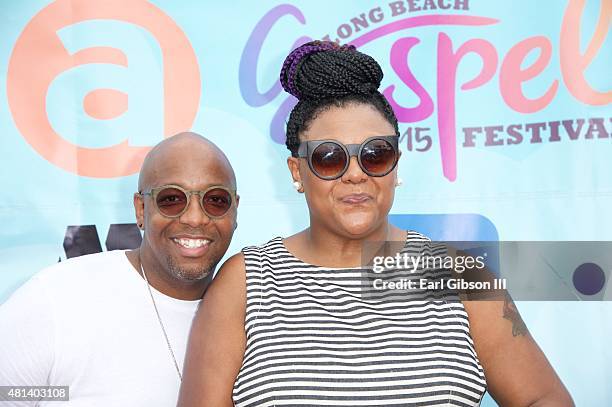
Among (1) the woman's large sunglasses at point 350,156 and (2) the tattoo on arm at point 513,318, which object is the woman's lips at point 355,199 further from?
(2) the tattoo on arm at point 513,318

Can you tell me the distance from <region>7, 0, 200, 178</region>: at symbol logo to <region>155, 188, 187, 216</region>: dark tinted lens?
0.71 metres

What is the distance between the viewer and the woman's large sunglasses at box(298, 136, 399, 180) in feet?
5.21

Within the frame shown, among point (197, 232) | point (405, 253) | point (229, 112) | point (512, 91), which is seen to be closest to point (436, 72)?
point (512, 91)

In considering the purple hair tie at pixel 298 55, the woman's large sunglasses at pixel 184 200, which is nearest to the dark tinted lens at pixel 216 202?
the woman's large sunglasses at pixel 184 200

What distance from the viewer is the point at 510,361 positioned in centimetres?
152

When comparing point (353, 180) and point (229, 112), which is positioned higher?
point (229, 112)

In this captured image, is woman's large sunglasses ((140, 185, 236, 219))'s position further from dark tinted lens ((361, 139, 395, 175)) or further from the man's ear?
dark tinted lens ((361, 139, 395, 175))

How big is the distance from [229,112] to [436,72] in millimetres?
830

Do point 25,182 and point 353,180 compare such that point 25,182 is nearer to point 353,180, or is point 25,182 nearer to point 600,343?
point 353,180

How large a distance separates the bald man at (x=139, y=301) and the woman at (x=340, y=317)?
0.78ft

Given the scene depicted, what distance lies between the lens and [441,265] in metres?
1.66

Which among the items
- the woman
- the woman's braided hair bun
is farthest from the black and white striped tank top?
the woman's braided hair bun

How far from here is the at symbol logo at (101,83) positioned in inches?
99.2

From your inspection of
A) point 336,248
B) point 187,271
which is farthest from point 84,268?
point 336,248
